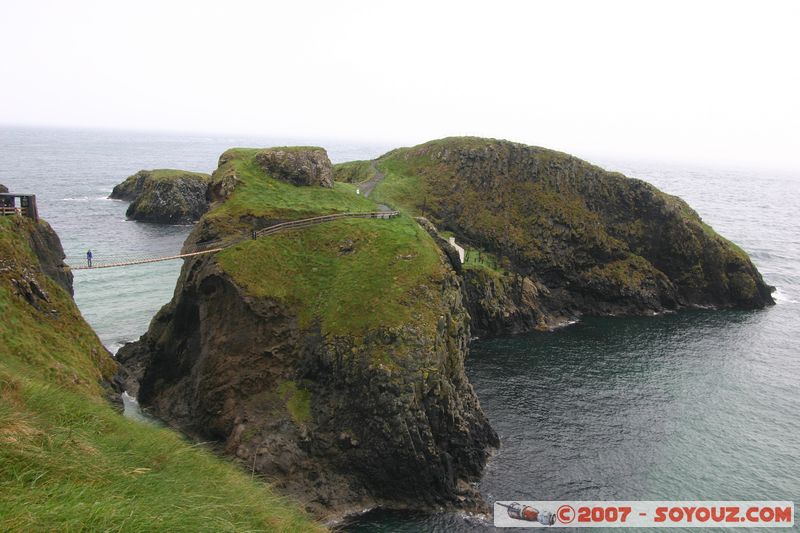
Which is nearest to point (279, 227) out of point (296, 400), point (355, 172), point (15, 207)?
point (296, 400)

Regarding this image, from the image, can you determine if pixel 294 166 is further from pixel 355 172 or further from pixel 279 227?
pixel 355 172

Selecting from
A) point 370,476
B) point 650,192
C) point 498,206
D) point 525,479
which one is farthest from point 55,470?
point 650,192

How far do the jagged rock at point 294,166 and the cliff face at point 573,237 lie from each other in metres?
25.2

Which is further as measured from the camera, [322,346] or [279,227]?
[279,227]

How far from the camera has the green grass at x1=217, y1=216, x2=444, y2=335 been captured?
1729 inches

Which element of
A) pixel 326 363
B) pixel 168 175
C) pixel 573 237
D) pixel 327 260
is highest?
pixel 168 175

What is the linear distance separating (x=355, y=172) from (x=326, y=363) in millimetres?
77049

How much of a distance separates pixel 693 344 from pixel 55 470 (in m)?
76.2

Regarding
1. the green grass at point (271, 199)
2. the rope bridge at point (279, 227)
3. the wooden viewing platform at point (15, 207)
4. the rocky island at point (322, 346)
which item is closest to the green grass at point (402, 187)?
the rocky island at point (322, 346)

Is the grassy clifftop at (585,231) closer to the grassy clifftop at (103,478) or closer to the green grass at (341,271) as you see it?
the green grass at (341,271)

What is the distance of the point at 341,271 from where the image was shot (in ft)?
159

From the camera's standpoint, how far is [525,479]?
133ft

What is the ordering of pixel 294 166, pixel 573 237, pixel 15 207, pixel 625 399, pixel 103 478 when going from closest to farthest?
1. pixel 103 478
2. pixel 15 207
3. pixel 625 399
4. pixel 294 166
5. pixel 573 237

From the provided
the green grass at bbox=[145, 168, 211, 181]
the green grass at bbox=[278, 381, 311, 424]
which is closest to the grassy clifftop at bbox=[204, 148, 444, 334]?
the green grass at bbox=[278, 381, 311, 424]
